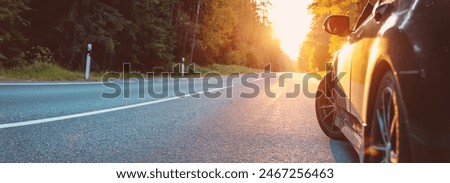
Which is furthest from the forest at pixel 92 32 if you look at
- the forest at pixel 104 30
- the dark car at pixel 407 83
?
the dark car at pixel 407 83

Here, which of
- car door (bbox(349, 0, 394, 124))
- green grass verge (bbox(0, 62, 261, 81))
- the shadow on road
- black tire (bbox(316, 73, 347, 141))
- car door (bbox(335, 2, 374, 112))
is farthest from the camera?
green grass verge (bbox(0, 62, 261, 81))

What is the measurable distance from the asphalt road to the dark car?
110 centimetres

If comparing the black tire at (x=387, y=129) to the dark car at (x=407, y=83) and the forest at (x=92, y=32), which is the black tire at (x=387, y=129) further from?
the forest at (x=92, y=32)

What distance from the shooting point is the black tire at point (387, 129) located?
1.97 meters

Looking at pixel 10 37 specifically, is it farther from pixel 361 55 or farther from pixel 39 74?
pixel 361 55

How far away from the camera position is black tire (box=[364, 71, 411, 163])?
1975 millimetres

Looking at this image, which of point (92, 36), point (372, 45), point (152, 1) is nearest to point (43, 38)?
point (92, 36)

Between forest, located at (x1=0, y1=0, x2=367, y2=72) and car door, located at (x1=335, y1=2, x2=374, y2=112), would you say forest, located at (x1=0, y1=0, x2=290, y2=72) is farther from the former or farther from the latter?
car door, located at (x1=335, y1=2, x2=374, y2=112)

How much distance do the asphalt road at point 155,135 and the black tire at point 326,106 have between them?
0.47 feet

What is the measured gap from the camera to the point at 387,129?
228 cm

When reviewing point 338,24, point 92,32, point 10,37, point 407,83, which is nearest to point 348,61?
point 338,24

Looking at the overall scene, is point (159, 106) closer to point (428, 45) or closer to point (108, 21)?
point (428, 45)

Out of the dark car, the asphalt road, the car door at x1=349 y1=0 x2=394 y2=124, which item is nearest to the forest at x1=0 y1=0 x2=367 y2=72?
the asphalt road

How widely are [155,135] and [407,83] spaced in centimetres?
297
